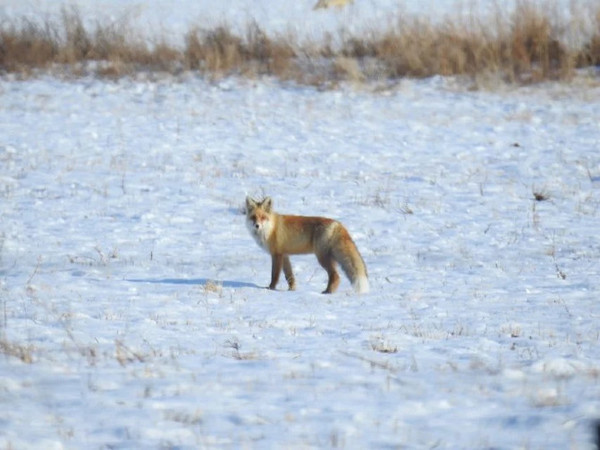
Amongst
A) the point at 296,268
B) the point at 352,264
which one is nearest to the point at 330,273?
the point at 352,264

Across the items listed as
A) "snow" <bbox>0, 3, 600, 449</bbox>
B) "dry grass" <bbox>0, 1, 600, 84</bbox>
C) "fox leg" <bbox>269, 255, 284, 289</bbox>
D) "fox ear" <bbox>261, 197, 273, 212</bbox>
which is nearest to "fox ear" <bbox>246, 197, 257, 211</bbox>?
"fox ear" <bbox>261, 197, 273, 212</bbox>

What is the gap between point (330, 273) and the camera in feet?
31.1

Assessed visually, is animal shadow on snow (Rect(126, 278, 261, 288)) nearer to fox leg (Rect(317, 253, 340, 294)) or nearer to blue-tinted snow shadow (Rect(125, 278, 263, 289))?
blue-tinted snow shadow (Rect(125, 278, 263, 289))

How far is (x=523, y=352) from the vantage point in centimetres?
657

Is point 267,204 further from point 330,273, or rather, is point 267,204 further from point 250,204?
point 330,273

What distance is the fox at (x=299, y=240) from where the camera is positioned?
31.0 feet

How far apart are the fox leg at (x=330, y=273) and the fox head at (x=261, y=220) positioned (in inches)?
25.6

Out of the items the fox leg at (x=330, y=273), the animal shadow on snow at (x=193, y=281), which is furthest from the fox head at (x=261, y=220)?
the fox leg at (x=330, y=273)

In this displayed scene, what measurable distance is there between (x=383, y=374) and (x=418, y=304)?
276 cm

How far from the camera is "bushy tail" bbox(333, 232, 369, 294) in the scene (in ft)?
30.0

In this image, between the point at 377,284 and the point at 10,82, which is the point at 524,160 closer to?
the point at 377,284

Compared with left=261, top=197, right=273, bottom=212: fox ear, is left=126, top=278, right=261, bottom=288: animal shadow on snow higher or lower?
lower

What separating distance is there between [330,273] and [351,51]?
48.9 ft

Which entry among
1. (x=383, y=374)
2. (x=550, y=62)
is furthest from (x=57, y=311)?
(x=550, y=62)
